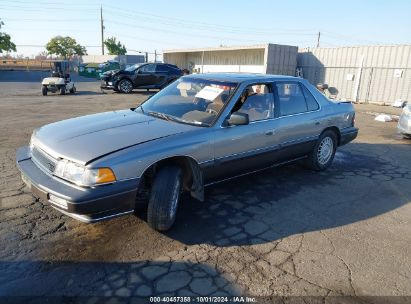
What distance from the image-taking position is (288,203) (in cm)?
439

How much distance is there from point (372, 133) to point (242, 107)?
21.8ft

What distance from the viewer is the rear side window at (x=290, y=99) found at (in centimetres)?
480

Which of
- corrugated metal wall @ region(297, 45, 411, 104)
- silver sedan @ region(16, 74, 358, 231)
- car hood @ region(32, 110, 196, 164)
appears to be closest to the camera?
silver sedan @ region(16, 74, 358, 231)

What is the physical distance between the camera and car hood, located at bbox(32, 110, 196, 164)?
318 centimetres

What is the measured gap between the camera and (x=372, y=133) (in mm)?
9453

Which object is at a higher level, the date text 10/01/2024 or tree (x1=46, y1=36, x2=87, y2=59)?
tree (x1=46, y1=36, x2=87, y2=59)

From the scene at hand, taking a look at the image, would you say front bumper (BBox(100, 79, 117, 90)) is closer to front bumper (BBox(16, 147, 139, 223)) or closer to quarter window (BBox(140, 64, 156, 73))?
quarter window (BBox(140, 64, 156, 73))

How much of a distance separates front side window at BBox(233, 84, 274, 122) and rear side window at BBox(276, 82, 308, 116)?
22 centimetres

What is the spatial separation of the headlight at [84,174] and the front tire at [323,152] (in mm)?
3557

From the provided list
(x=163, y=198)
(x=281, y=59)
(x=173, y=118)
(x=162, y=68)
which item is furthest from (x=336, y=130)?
(x=281, y=59)

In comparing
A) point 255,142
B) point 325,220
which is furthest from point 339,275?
point 255,142

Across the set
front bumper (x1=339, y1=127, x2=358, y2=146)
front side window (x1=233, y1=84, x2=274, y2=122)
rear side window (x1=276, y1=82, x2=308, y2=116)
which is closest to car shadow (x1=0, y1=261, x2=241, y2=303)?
front side window (x1=233, y1=84, x2=274, y2=122)

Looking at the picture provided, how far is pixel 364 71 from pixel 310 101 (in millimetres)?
14414

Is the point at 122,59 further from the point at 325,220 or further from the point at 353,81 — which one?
the point at 325,220
